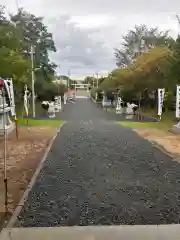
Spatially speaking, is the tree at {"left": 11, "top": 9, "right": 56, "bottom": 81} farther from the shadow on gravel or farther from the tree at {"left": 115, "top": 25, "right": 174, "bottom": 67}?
the shadow on gravel

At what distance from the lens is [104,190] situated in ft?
22.6

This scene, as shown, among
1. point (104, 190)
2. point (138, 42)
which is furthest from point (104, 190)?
point (138, 42)

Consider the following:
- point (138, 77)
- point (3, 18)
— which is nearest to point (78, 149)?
point (3, 18)

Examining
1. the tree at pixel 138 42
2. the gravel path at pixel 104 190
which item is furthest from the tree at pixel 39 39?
the gravel path at pixel 104 190

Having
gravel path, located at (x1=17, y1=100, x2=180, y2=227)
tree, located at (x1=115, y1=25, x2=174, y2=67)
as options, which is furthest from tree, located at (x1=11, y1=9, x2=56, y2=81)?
gravel path, located at (x1=17, y1=100, x2=180, y2=227)

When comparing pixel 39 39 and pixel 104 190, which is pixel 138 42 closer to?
pixel 39 39

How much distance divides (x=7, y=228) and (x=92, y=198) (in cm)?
182

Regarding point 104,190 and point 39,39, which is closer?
point 104,190

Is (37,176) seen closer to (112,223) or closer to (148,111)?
(112,223)

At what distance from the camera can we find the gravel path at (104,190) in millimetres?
5332

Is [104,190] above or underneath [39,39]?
underneath

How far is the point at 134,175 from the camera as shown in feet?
27.3

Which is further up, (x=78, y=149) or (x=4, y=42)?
(x=4, y=42)

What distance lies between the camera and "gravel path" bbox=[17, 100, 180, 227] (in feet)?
17.5
